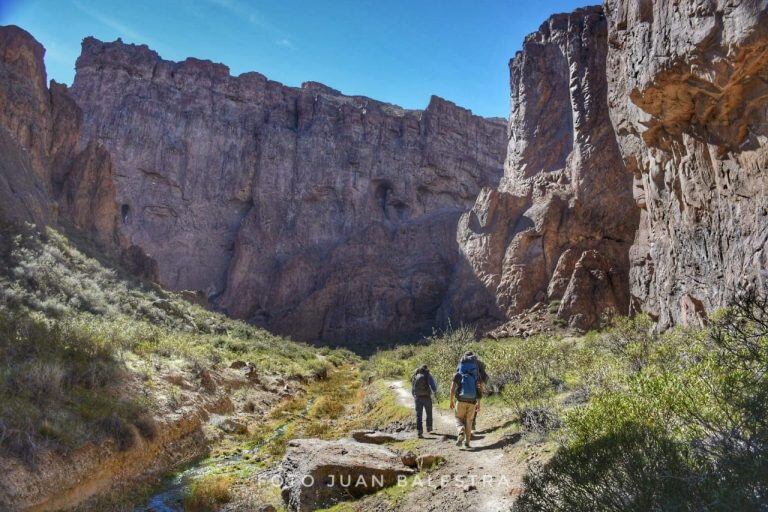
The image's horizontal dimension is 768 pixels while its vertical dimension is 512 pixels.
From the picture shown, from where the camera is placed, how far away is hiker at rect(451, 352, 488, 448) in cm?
1050

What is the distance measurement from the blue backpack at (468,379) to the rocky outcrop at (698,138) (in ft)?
18.4

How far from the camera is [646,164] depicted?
1938 centimetres

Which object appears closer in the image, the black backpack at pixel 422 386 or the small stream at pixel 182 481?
the small stream at pixel 182 481

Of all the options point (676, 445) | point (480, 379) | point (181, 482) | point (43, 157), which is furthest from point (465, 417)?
point (43, 157)

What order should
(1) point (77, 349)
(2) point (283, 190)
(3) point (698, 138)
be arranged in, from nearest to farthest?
(1) point (77, 349), (3) point (698, 138), (2) point (283, 190)

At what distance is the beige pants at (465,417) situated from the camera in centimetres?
1054

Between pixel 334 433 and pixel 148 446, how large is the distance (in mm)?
5141

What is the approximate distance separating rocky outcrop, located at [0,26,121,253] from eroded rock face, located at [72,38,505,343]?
48.1 ft

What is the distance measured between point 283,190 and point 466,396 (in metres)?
51.3

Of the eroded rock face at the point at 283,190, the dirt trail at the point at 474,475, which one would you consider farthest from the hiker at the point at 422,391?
the eroded rock face at the point at 283,190

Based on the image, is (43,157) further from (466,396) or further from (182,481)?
(466,396)

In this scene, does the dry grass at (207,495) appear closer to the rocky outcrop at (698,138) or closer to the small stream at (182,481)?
the small stream at (182,481)

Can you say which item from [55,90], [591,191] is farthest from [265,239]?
[591,191]

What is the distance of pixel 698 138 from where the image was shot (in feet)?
50.5
